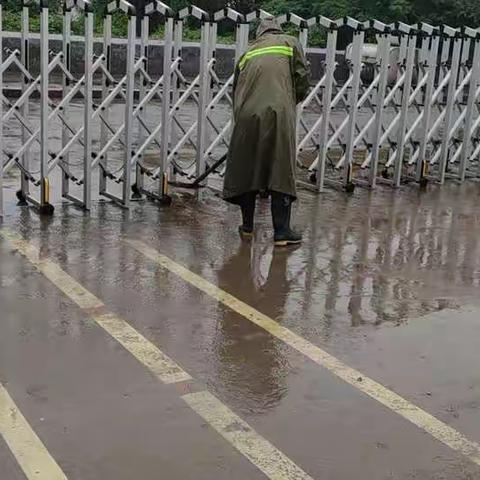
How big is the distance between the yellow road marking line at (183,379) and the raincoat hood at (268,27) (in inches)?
107

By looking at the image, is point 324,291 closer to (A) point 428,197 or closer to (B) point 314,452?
(B) point 314,452

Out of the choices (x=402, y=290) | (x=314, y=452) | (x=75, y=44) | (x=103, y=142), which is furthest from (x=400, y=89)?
(x=75, y=44)

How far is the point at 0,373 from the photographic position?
426cm

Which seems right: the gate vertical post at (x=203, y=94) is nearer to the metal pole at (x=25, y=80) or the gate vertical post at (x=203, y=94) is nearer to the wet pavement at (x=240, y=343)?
the wet pavement at (x=240, y=343)

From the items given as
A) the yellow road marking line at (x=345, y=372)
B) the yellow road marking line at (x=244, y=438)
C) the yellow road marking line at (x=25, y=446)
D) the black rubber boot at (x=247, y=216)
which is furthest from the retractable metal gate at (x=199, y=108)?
the yellow road marking line at (x=244, y=438)

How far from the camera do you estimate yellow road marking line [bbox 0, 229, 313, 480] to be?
3514 mm

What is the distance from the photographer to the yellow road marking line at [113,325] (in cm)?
440

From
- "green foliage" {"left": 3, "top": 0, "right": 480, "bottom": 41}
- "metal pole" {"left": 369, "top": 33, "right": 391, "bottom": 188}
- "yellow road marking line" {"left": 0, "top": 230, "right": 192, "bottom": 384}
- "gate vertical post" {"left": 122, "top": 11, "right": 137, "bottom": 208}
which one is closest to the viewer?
"yellow road marking line" {"left": 0, "top": 230, "right": 192, "bottom": 384}

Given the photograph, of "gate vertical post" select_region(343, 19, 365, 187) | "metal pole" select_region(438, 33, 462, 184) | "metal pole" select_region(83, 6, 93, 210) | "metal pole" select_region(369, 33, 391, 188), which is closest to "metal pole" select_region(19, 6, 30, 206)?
"metal pole" select_region(83, 6, 93, 210)

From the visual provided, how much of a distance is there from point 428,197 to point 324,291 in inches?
164

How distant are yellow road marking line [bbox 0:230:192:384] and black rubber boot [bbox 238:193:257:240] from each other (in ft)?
6.04

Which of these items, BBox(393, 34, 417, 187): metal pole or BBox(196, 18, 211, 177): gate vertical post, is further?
BBox(393, 34, 417, 187): metal pole

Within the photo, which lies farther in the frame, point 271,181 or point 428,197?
point 428,197

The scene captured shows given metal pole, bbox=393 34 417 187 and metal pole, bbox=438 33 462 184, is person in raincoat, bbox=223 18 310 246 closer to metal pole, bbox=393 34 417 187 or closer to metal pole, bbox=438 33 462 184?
metal pole, bbox=393 34 417 187
